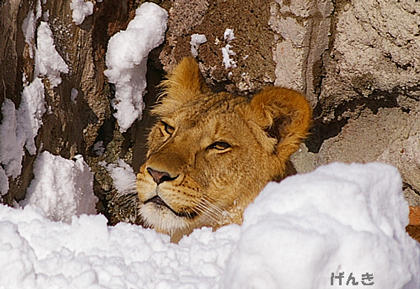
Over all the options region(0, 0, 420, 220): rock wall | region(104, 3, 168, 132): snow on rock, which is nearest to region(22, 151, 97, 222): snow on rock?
region(0, 0, 420, 220): rock wall

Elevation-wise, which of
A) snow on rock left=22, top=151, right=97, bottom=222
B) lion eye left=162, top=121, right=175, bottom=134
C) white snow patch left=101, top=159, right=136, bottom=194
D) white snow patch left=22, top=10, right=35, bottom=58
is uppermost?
white snow patch left=22, top=10, right=35, bottom=58

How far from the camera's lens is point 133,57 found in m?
3.24

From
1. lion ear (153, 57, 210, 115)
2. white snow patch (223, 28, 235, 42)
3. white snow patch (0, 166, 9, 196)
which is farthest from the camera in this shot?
white snow patch (223, 28, 235, 42)

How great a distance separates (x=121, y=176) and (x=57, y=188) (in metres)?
0.88

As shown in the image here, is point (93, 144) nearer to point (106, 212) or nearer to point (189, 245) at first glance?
point (106, 212)

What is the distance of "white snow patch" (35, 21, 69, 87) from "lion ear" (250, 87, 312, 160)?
87 centimetres

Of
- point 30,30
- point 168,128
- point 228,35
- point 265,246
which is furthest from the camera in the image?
point 228,35

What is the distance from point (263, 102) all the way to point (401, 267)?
146cm

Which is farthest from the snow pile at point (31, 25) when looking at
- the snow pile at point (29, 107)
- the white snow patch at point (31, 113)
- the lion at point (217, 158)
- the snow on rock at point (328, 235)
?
the snow on rock at point (328, 235)

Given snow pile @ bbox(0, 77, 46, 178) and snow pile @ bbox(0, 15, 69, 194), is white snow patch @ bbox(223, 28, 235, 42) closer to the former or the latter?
snow pile @ bbox(0, 15, 69, 194)

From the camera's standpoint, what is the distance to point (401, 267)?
1307mm

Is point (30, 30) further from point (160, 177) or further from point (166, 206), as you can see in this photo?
point (166, 206)

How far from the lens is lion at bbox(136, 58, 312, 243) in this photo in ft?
8.14

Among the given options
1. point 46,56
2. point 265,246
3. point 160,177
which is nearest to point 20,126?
point 46,56
